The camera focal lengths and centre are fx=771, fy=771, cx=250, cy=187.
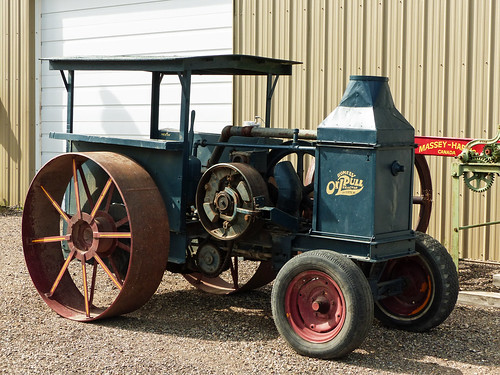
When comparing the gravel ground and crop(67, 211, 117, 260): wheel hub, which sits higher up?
crop(67, 211, 117, 260): wheel hub

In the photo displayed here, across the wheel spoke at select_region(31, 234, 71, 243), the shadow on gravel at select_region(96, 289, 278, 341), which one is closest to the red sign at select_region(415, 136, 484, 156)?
the shadow on gravel at select_region(96, 289, 278, 341)

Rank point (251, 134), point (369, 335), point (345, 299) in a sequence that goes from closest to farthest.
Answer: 1. point (345, 299)
2. point (369, 335)
3. point (251, 134)

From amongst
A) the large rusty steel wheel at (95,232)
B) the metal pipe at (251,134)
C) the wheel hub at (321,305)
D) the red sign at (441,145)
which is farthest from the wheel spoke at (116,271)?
the red sign at (441,145)

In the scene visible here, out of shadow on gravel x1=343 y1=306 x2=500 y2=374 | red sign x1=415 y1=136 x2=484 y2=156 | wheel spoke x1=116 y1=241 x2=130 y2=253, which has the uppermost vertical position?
red sign x1=415 y1=136 x2=484 y2=156

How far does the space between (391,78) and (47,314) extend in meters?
4.18

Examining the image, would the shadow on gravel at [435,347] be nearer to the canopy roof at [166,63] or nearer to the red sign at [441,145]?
the red sign at [441,145]

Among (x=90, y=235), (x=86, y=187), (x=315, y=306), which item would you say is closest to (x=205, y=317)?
(x=90, y=235)

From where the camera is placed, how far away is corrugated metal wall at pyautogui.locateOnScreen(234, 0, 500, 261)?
7250mm

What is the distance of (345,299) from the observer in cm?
440

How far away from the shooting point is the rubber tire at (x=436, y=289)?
5.02m

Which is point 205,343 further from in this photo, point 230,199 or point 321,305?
point 230,199

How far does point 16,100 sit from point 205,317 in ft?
22.1

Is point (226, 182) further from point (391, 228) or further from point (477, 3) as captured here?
point (477, 3)

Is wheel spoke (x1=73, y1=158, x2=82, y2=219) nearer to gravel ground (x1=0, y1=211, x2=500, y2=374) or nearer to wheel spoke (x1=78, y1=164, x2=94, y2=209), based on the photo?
wheel spoke (x1=78, y1=164, x2=94, y2=209)
